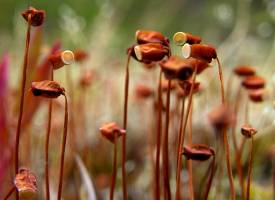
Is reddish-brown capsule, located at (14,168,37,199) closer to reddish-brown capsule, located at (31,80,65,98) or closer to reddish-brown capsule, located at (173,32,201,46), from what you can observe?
reddish-brown capsule, located at (31,80,65,98)

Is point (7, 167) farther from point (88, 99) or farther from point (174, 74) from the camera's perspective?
point (88, 99)

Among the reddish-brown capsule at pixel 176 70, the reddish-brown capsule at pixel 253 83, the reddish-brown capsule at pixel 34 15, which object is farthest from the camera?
the reddish-brown capsule at pixel 253 83

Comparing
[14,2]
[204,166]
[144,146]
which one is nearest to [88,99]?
[144,146]

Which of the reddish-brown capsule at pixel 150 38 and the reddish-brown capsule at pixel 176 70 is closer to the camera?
the reddish-brown capsule at pixel 176 70

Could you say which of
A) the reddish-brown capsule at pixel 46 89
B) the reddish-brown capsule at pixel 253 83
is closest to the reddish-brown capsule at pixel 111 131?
the reddish-brown capsule at pixel 46 89

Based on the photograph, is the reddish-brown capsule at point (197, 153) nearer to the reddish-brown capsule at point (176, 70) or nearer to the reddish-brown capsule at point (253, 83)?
the reddish-brown capsule at point (176, 70)
